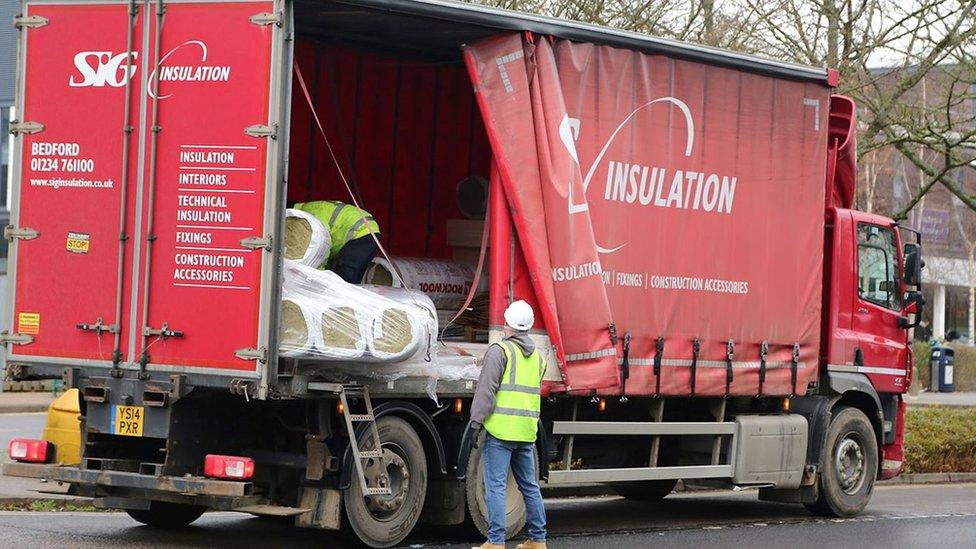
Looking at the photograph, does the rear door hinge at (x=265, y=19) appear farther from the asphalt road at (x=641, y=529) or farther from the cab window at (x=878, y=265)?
the cab window at (x=878, y=265)

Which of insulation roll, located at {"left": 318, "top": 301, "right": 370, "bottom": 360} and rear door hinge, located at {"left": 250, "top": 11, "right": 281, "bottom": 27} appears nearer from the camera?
rear door hinge, located at {"left": 250, "top": 11, "right": 281, "bottom": 27}

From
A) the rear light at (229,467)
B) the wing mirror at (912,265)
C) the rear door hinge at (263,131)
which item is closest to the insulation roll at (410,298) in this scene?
the rear door hinge at (263,131)

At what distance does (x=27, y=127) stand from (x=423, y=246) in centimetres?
390

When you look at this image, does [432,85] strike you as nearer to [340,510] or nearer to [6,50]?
[340,510]

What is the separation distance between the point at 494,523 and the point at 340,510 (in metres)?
0.98

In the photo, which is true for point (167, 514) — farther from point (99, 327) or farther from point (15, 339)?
point (99, 327)

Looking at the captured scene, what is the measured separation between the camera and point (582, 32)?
11344 mm

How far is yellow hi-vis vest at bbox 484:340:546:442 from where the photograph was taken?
393 inches

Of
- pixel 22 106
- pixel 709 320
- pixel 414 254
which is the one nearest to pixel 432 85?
pixel 414 254

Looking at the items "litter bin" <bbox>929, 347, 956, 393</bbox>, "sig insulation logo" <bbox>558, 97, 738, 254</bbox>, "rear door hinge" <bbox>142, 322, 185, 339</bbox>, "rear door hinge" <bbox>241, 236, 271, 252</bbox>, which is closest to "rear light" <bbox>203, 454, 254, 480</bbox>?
"rear door hinge" <bbox>142, 322, 185, 339</bbox>

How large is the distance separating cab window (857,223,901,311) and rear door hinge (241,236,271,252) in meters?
6.60

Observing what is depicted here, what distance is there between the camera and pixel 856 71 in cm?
1898

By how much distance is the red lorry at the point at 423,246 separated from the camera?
9.76 meters

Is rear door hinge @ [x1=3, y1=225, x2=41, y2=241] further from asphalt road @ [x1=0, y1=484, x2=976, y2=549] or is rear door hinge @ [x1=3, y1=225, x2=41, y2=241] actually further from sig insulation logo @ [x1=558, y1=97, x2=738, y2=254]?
sig insulation logo @ [x1=558, y1=97, x2=738, y2=254]
